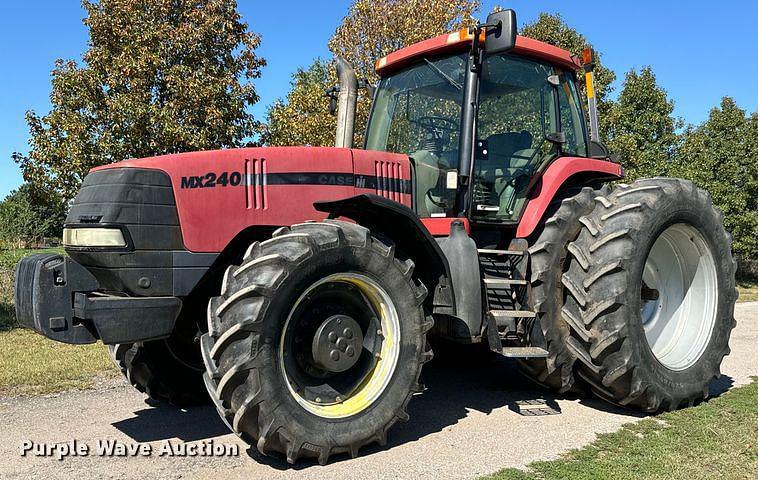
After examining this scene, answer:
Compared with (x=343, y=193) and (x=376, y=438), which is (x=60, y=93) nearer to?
(x=343, y=193)

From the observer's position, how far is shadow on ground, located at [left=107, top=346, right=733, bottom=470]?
4.25 meters

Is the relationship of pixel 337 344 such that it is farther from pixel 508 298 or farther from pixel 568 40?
pixel 568 40

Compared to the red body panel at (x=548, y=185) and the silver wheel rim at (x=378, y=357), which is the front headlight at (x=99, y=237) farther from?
the red body panel at (x=548, y=185)

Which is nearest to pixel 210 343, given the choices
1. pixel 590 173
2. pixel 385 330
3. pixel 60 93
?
pixel 385 330

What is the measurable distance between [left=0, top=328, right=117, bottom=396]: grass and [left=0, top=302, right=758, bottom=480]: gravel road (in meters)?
0.36

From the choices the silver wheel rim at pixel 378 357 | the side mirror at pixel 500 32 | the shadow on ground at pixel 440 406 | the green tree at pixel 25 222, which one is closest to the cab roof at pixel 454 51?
the side mirror at pixel 500 32

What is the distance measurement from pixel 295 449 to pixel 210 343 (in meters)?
0.74

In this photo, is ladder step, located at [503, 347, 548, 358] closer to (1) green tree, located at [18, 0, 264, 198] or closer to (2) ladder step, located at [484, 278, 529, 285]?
(2) ladder step, located at [484, 278, 529, 285]

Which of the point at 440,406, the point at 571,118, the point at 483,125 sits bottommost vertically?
the point at 440,406

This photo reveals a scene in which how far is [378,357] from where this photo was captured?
13.2ft

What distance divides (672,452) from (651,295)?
1680mm

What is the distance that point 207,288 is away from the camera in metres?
4.25

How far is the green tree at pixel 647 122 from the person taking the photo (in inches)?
868

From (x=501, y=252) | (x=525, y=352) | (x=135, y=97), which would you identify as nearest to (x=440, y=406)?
(x=525, y=352)
